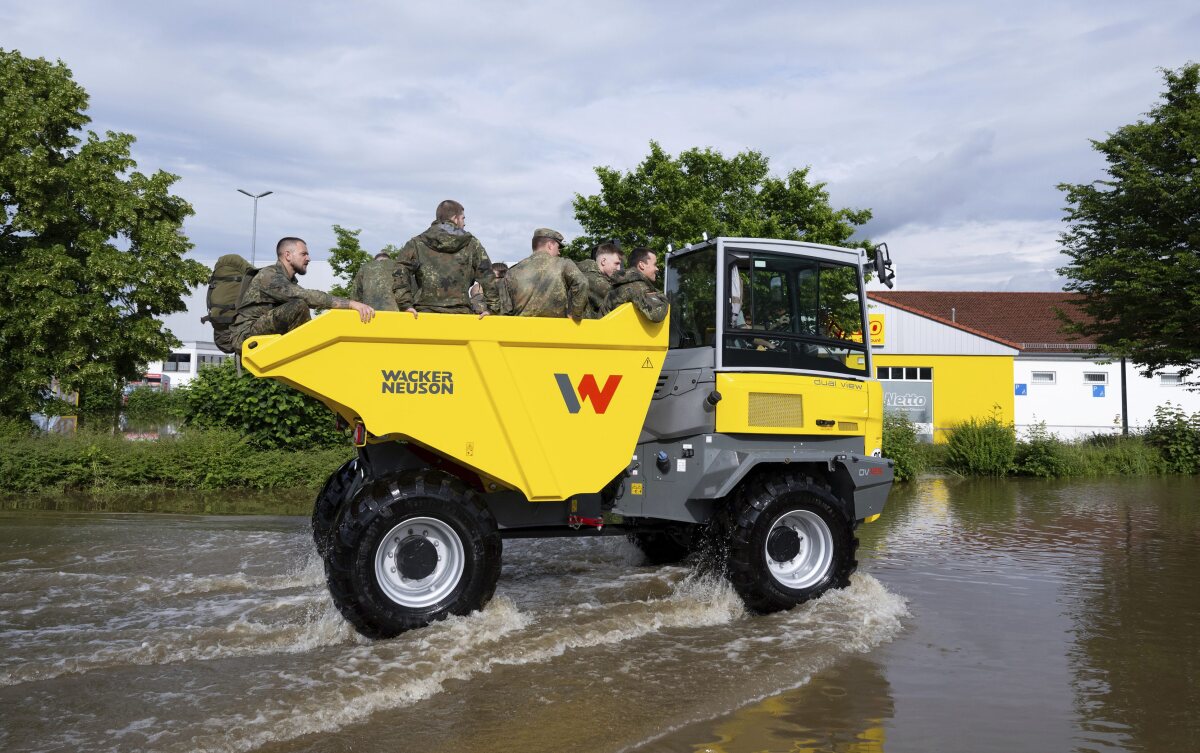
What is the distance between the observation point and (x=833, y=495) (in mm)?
7527

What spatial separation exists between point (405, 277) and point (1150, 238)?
2159cm

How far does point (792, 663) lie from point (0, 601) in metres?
5.46

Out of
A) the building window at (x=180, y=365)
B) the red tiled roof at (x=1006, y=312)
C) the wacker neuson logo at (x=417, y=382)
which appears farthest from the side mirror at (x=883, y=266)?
the building window at (x=180, y=365)

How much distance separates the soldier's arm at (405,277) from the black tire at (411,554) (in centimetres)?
120

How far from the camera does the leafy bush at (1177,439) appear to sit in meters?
21.7

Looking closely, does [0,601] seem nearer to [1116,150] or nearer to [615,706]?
[615,706]

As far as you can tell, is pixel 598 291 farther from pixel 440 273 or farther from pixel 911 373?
pixel 911 373

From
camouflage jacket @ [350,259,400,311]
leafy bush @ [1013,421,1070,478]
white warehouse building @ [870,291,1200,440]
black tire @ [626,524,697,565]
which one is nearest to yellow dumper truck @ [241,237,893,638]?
camouflage jacket @ [350,259,400,311]

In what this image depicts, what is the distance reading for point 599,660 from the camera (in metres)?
5.66

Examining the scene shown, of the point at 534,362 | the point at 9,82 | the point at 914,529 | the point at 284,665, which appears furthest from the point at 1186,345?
the point at 9,82

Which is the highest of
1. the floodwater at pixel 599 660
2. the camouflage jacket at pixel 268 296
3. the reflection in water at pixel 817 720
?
the camouflage jacket at pixel 268 296

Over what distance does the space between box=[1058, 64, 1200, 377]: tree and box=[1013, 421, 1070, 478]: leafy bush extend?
3862mm

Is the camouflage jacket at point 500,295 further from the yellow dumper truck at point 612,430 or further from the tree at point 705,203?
the tree at point 705,203

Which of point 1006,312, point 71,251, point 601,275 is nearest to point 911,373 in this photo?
point 1006,312
